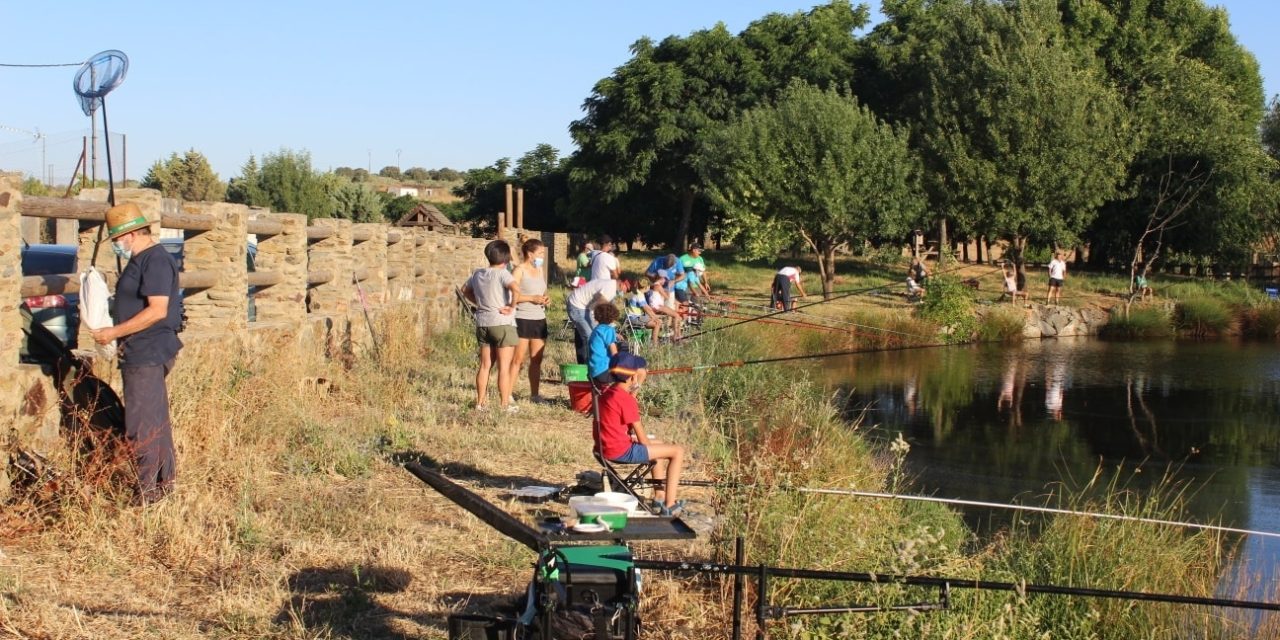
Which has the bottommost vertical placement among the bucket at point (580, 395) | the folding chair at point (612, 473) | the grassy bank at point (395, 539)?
the grassy bank at point (395, 539)

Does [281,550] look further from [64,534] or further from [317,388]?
[317,388]

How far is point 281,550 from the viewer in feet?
20.7

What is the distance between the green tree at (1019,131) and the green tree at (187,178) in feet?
86.3

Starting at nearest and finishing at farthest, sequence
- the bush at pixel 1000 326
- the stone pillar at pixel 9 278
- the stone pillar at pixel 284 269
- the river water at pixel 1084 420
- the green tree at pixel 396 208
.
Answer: the stone pillar at pixel 9 278 < the stone pillar at pixel 284 269 < the river water at pixel 1084 420 < the bush at pixel 1000 326 < the green tree at pixel 396 208

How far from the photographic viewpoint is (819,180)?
3384cm

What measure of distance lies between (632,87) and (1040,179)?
16242 mm

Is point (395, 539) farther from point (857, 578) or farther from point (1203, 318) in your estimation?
point (1203, 318)

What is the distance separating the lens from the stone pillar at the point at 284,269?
11688mm

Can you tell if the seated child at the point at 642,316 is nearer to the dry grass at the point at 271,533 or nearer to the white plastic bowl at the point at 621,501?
the dry grass at the point at 271,533

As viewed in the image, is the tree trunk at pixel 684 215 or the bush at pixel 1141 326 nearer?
the bush at pixel 1141 326

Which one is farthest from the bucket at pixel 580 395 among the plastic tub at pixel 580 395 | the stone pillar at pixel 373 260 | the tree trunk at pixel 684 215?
the tree trunk at pixel 684 215

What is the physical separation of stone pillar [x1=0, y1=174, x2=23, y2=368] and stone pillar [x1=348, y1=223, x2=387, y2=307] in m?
7.56

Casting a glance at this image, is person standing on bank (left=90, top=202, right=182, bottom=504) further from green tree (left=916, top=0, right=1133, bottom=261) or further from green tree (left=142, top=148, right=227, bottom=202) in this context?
green tree (left=142, top=148, right=227, bottom=202)

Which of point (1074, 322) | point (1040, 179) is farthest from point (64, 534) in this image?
point (1040, 179)
